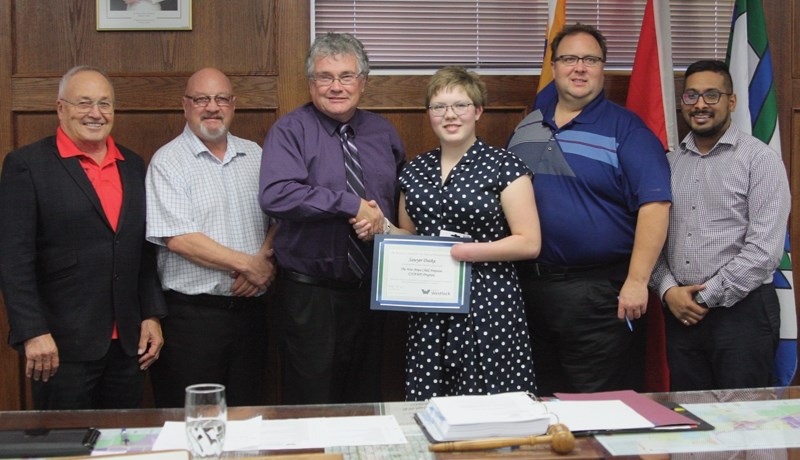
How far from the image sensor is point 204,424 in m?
1.42

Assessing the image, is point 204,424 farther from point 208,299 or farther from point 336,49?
point 336,49

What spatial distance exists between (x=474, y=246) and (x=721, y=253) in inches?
39.6

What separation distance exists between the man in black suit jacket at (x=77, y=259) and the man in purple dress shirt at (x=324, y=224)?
492 mm

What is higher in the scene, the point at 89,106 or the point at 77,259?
the point at 89,106

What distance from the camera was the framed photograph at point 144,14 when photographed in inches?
133

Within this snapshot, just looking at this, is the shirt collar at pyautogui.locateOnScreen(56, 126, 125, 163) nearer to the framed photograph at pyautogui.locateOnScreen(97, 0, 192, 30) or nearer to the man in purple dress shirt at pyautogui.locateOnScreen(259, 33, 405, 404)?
the man in purple dress shirt at pyautogui.locateOnScreen(259, 33, 405, 404)

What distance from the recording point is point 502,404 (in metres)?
1.72

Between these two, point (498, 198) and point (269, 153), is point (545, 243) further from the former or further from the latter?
point (269, 153)

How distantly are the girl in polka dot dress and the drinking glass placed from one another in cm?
124

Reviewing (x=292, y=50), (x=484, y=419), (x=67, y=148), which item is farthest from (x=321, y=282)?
(x=484, y=419)

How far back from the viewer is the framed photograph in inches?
133

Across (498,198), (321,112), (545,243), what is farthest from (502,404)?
(321,112)

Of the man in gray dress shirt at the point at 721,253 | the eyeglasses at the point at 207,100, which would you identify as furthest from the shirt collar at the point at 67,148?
the man in gray dress shirt at the point at 721,253

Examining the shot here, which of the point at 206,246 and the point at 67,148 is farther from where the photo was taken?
the point at 206,246
